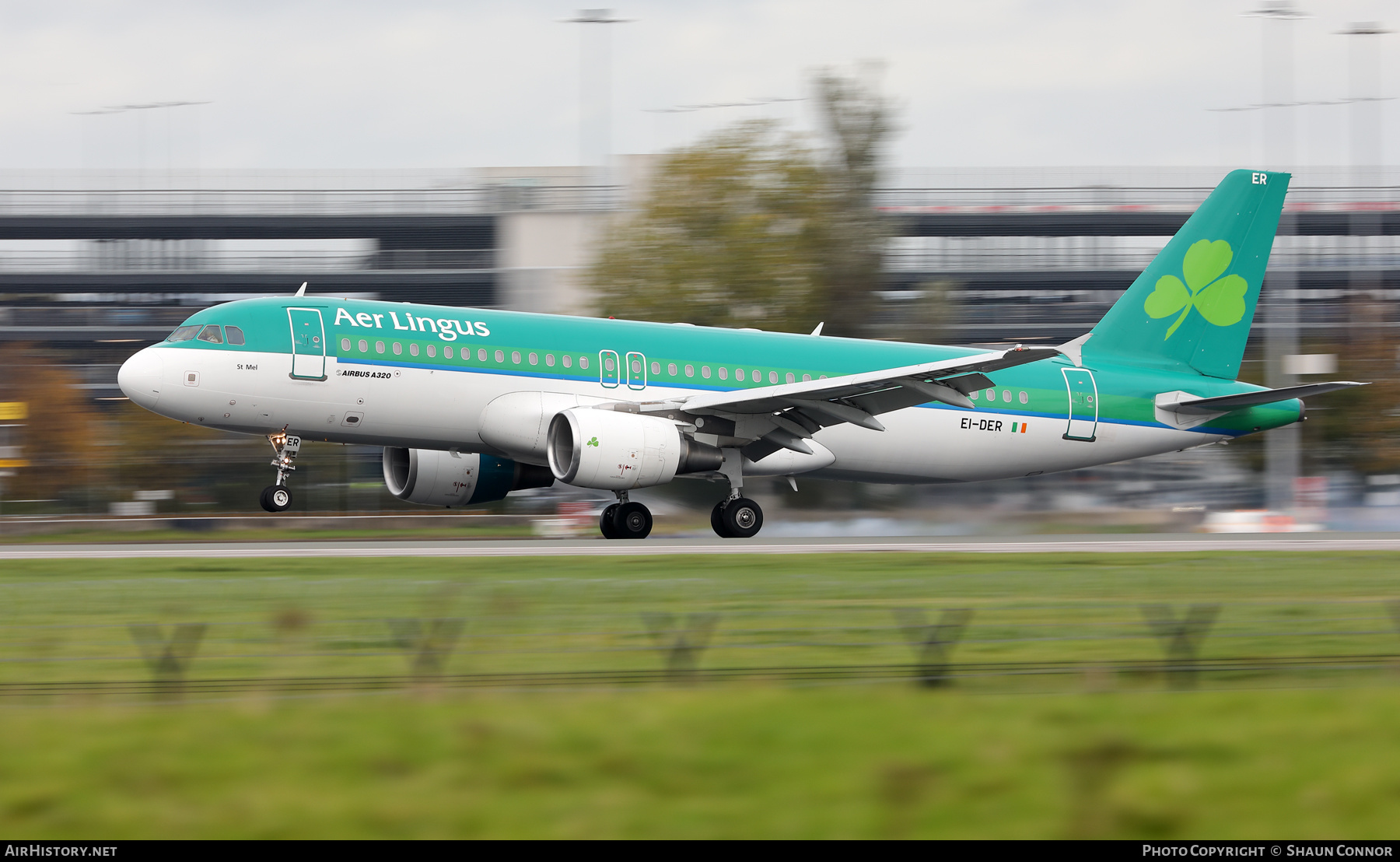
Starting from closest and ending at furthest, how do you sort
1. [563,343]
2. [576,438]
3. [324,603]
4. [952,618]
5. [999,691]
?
[999,691] → [952,618] → [324,603] → [576,438] → [563,343]

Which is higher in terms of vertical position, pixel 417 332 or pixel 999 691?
pixel 417 332

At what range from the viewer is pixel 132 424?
38.6m

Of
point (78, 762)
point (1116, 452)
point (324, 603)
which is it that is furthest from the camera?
point (1116, 452)

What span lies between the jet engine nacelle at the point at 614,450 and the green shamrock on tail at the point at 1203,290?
12126 millimetres

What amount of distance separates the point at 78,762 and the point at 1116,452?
2555 cm

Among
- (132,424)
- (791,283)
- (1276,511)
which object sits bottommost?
(1276,511)

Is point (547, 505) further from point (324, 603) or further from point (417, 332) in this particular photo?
point (324, 603)

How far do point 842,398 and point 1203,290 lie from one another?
10279 mm

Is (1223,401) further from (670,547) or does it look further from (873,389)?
(670,547)

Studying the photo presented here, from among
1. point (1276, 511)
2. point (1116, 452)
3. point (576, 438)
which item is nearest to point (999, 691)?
point (576, 438)

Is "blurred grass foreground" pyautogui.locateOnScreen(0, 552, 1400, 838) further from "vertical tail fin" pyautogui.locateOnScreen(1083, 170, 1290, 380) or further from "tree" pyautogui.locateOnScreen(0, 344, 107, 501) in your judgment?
"tree" pyautogui.locateOnScreen(0, 344, 107, 501)

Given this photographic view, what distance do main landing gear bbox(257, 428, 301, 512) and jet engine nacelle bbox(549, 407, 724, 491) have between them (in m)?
4.39

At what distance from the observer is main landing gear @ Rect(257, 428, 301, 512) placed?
2312 centimetres

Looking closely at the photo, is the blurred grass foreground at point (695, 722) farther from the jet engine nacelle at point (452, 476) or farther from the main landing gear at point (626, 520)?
the jet engine nacelle at point (452, 476)
